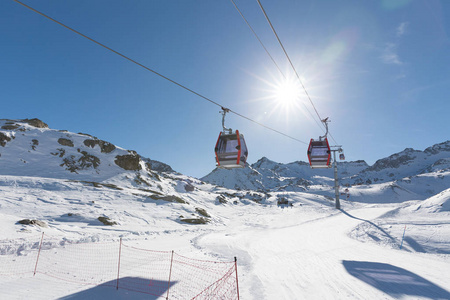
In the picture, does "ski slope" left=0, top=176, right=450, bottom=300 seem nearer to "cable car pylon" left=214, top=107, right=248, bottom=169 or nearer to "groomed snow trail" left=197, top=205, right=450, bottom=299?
"groomed snow trail" left=197, top=205, right=450, bottom=299

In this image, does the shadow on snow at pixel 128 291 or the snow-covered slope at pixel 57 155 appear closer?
the shadow on snow at pixel 128 291

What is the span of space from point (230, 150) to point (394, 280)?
8.70m

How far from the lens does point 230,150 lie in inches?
470

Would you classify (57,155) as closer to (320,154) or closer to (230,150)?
(230,150)

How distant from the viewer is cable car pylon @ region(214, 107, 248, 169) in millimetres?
11641

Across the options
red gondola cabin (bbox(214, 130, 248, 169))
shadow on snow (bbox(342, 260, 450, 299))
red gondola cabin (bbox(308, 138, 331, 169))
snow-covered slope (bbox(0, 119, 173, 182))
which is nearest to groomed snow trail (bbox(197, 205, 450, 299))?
shadow on snow (bbox(342, 260, 450, 299))

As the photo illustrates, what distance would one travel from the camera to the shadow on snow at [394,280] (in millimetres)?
7277

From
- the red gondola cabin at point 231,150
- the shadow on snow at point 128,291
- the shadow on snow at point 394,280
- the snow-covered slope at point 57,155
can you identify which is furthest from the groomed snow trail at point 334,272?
the snow-covered slope at point 57,155

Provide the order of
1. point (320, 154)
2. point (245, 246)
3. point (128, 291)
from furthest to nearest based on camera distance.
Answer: point (320, 154) → point (245, 246) → point (128, 291)

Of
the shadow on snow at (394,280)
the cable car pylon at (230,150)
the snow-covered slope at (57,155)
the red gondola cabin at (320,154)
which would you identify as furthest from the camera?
the snow-covered slope at (57,155)

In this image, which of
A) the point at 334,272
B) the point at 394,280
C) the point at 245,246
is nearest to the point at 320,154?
the point at 245,246

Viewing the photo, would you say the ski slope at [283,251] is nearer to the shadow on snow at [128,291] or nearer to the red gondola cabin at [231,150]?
the shadow on snow at [128,291]

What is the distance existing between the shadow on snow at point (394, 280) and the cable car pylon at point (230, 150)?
7023 mm

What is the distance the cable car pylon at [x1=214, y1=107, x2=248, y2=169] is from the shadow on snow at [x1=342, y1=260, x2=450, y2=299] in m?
7.02
